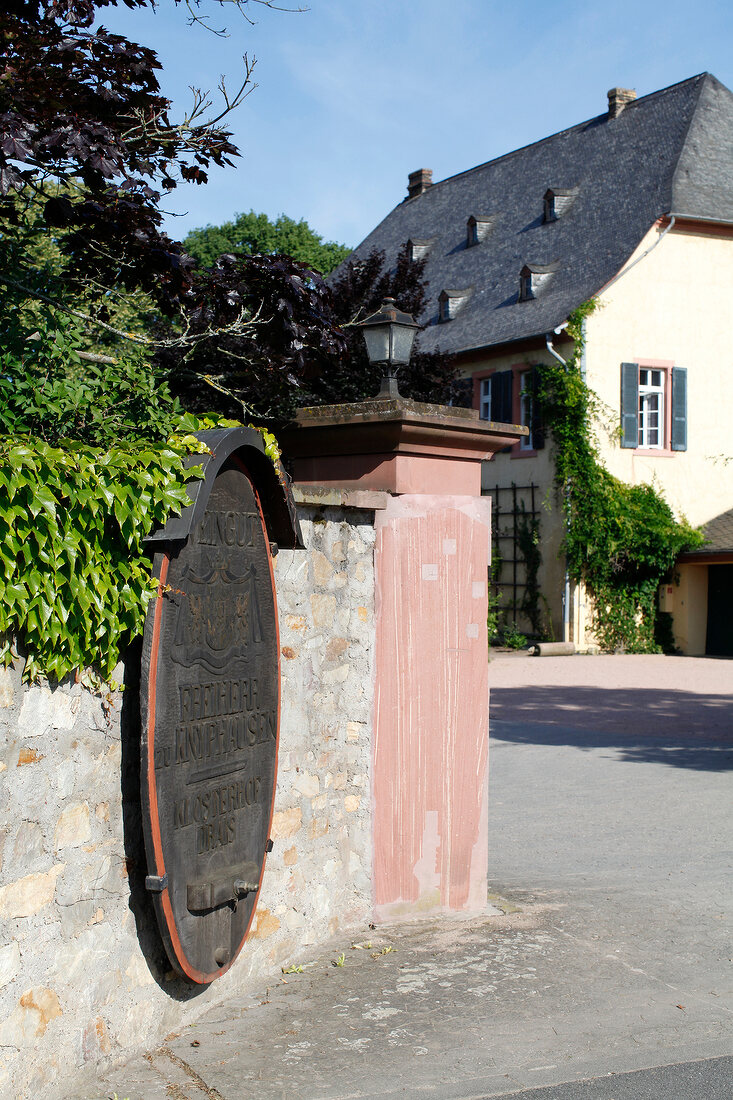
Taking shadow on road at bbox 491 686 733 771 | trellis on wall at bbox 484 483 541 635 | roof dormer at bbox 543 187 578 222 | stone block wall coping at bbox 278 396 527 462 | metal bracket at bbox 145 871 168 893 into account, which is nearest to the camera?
metal bracket at bbox 145 871 168 893

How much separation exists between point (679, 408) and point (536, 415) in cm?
293

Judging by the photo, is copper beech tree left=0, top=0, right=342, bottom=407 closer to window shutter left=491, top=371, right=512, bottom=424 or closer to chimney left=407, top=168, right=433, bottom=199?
window shutter left=491, top=371, right=512, bottom=424

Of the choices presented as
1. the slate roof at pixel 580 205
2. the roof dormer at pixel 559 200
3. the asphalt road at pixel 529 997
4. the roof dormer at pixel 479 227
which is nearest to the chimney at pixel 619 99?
the slate roof at pixel 580 205

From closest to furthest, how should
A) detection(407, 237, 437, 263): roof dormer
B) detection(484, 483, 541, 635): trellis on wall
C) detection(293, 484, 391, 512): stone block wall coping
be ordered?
detection(293, 484, 391, 512): stone block wall coping
detection(484, 483, 541, 635): trellis on wall
detection(407, 237, 437, 263): roof dormer

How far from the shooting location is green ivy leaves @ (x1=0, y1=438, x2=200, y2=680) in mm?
3119

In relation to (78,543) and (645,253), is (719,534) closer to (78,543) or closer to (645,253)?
(645,253)

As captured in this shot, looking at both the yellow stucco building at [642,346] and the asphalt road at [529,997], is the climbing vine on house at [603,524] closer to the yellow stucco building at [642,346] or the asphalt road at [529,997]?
the yellow stucco building at [642,346]

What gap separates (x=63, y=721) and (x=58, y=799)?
0.23 meters

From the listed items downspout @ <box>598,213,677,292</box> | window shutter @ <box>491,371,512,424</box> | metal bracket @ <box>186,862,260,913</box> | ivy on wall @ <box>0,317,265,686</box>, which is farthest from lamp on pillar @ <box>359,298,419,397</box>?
window shutter @ <box>491,371,512,424</box>

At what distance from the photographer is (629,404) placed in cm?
2342

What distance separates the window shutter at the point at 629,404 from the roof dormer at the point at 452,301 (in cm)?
607

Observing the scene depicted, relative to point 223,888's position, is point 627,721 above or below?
below

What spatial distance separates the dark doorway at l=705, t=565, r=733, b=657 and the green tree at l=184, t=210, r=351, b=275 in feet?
80.1

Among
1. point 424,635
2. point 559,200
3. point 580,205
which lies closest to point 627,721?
point 424,635
